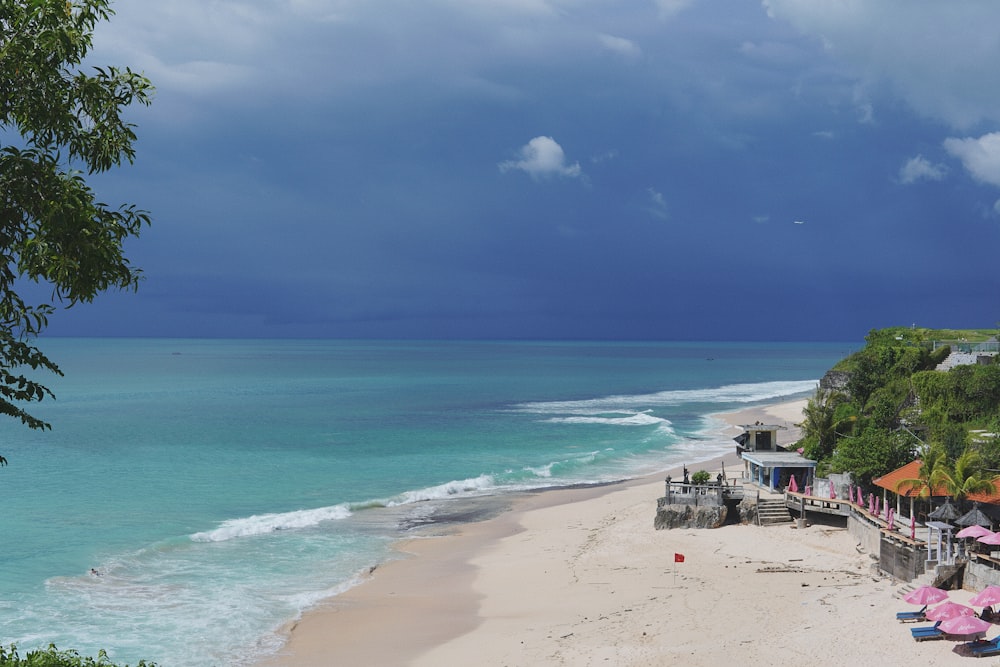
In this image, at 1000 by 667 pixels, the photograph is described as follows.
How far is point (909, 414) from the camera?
4256 cm

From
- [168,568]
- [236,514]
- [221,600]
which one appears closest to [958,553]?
[221,600]

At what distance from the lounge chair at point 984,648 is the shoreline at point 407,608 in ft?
44.1

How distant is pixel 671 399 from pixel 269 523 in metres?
78.6

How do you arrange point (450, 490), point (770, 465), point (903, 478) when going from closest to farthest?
1. point (903, 478)
2. point (770, 465)
3. point (450, 490)

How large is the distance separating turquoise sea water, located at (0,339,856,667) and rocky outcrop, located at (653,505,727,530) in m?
11.2

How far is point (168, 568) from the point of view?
30703 millimetres

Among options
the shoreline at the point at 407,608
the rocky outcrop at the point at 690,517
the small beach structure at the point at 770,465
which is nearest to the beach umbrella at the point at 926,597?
the shoreline at the point at 407,608

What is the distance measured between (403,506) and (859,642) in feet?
89.4

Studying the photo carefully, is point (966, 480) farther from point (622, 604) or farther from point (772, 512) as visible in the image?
point (622, 604)

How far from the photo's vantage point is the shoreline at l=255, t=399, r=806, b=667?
74.0ft

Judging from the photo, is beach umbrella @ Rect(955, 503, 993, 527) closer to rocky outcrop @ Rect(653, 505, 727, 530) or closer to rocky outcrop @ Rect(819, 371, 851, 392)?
rocky outcrop @ Rect(653, 505, 727, 530)

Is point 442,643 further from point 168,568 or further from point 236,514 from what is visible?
point 236,514

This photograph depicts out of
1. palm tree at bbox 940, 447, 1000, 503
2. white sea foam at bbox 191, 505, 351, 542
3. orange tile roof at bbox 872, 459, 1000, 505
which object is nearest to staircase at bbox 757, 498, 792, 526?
orange tile roof at bbox 872, 459, 1000, 505

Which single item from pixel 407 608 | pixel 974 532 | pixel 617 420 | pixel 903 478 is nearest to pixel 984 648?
pixel 974 532
